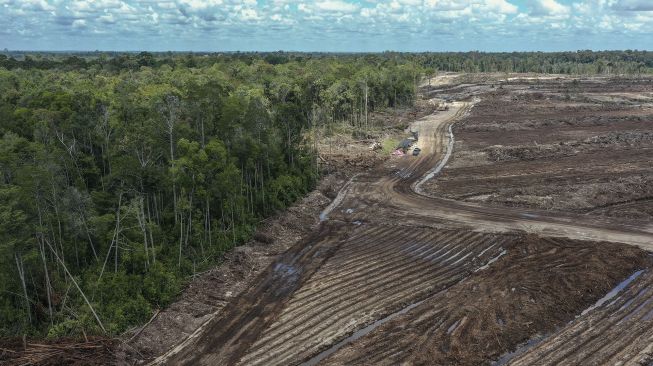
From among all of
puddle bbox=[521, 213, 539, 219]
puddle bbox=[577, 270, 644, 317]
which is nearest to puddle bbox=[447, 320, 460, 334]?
puddle bbox=[577, 270, 644, 317]

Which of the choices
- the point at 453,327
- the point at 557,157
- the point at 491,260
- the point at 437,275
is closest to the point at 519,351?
the point at 453,327

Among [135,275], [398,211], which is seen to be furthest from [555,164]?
[135,275]

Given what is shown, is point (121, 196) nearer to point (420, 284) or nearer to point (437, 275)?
point (420, 284)

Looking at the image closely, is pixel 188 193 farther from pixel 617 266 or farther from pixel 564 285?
pixel 617 266

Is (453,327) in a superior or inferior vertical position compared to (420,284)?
inferior

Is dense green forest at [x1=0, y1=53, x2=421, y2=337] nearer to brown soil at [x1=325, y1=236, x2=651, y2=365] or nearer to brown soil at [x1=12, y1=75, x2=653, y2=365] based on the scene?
brown soil at [x1=12, y1=75, x2=653, y2=365]

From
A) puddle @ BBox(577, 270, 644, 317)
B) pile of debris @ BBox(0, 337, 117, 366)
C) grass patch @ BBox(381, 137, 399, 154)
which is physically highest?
grass patch @ BBox(381, 137, 399, 154)
